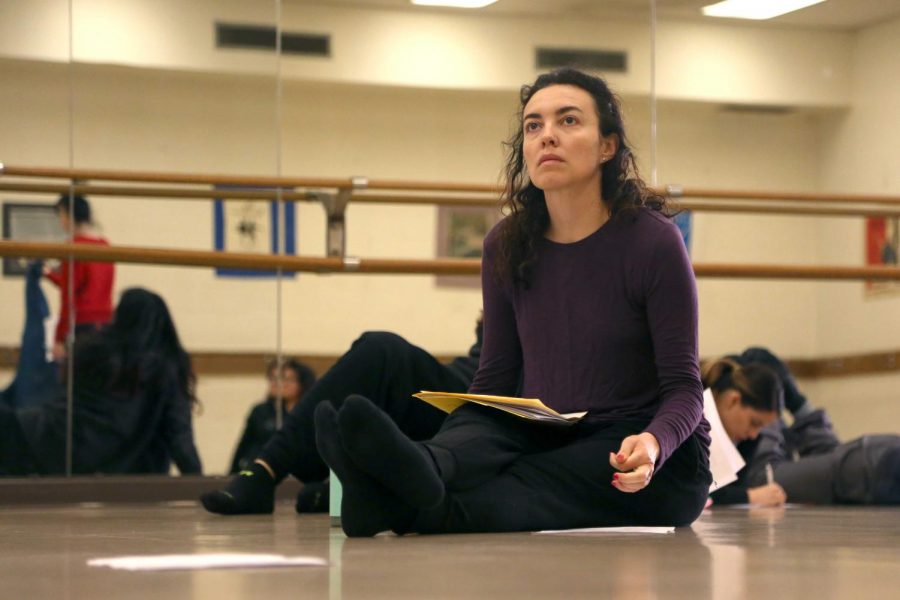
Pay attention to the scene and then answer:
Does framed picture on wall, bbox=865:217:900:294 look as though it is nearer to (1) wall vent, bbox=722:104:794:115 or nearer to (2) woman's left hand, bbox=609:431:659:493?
(1) wall vent, bbox=722:104:794:115

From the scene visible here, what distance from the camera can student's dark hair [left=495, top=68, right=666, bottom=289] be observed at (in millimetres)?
2195

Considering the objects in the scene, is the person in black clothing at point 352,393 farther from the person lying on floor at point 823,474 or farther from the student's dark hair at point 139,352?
the student's dark hair at point 139,352

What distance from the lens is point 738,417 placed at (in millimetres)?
3338

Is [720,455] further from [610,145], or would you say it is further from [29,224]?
[29,224]

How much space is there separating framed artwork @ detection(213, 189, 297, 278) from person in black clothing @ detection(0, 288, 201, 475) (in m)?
0.26

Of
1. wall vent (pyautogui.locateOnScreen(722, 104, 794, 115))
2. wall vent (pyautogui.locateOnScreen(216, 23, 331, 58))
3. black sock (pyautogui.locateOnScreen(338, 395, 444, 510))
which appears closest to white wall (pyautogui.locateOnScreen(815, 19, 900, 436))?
wall vent (pyautogui.locateOnScreen(722, 104, 794, 115))

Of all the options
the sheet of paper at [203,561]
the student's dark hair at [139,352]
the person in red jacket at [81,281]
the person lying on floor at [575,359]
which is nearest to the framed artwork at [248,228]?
the student's dark hair at [139,352]

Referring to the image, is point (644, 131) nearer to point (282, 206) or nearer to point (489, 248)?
point (282, 206)

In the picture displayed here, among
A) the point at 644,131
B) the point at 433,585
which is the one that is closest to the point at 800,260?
the point at 644,131

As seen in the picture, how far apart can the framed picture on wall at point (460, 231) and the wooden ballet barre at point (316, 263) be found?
1064 mm

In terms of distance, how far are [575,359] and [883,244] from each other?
10.1ft

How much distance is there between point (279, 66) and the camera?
4.56 m

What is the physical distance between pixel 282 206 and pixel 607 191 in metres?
2.44

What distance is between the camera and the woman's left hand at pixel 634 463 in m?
Answer: 1.84
